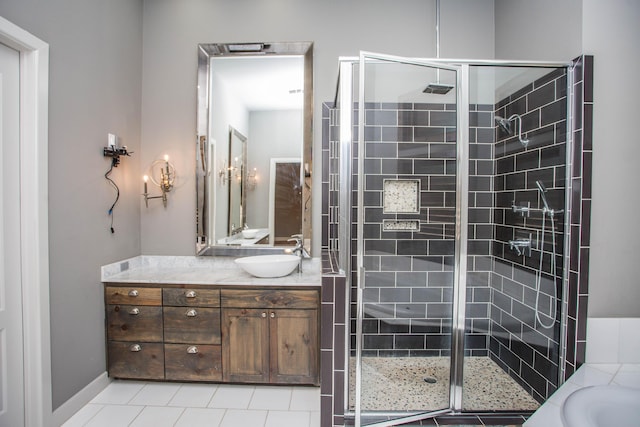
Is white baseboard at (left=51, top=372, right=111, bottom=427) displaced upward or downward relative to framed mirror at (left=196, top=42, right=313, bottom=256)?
downward

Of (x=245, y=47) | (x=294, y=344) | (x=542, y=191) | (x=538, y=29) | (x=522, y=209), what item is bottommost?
(x=294, y=344)

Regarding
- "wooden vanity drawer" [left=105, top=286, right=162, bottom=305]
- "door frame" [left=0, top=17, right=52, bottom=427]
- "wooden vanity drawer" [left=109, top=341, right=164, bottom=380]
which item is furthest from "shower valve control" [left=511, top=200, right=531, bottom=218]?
"door frame" [left=0, top=17, right=52, bottom=427]

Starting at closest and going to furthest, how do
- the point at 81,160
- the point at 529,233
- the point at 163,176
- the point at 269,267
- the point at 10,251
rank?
the point at 10,251 → the point at 529,233 → the point at 81,160 → the point at 269,267 → the point at 163,176

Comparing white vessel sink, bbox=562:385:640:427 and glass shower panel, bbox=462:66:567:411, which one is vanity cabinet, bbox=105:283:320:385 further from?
white vessel sink, bbox=562:385:640:427

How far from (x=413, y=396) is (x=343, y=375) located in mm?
476

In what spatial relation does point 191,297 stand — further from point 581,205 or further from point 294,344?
point 581,205

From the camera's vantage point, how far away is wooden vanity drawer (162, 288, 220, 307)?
88.0 inches

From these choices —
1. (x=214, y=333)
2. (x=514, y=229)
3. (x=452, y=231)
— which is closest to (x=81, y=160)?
(x=214, y=333)

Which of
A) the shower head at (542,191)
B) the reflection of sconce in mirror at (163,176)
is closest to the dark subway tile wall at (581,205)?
the shower head at (542,191)

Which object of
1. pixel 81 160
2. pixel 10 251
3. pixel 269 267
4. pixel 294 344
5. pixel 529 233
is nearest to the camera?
pixel 10 251

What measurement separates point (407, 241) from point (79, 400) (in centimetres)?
232

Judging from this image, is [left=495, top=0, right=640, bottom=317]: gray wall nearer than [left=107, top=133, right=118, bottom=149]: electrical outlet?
Yes

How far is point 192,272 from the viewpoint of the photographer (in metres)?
2.57

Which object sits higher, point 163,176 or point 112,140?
point 112,140
